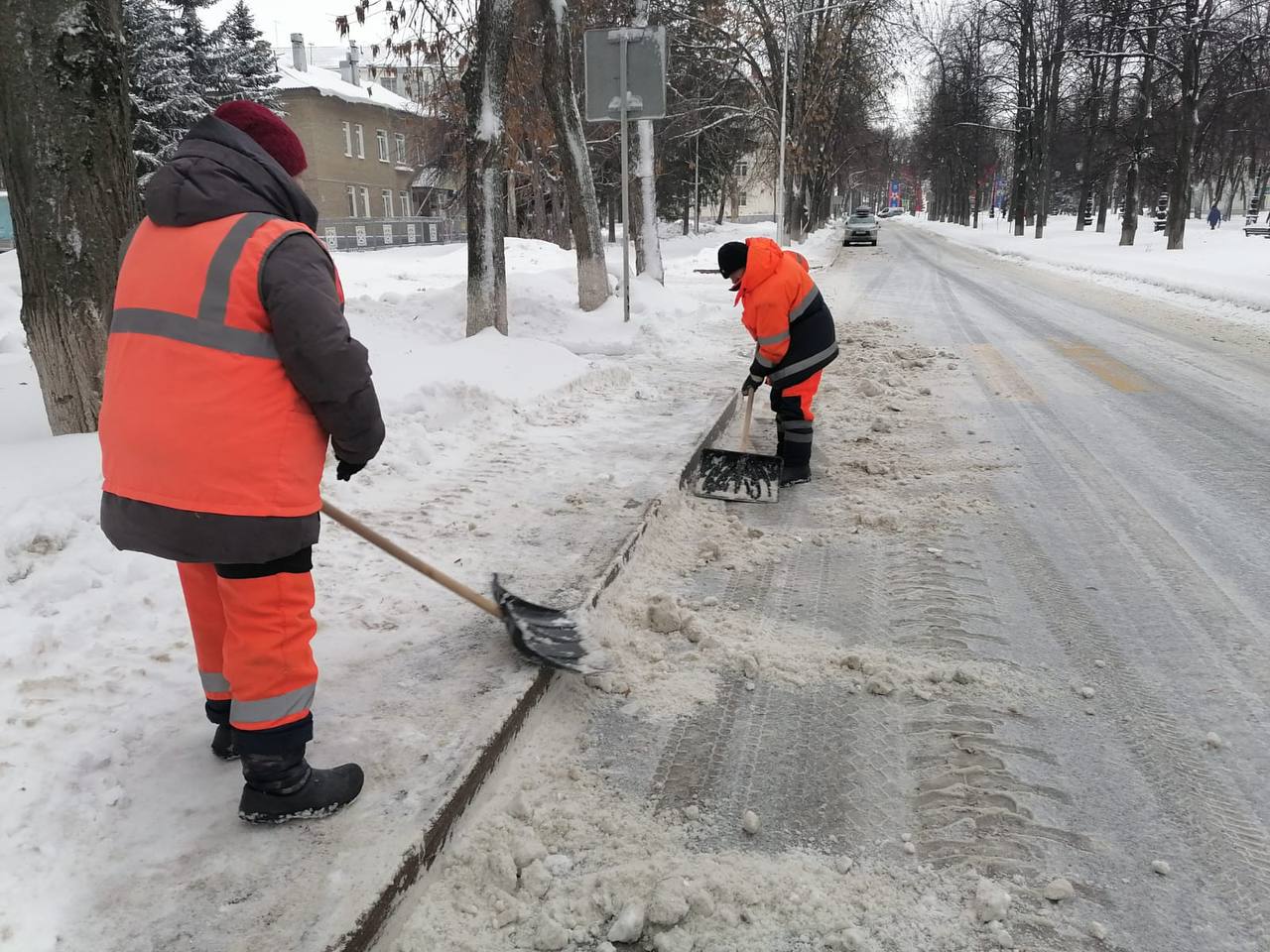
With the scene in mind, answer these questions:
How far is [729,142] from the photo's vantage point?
33.8m

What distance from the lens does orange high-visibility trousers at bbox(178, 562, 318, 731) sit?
7.34ft

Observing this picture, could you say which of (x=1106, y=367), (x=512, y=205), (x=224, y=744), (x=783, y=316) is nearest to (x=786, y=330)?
(x=783, y=316)

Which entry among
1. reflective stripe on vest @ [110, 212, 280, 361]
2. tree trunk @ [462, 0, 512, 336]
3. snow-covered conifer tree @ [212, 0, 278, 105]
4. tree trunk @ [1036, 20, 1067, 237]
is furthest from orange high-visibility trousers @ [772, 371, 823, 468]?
tree trunk @ [1036, 20, 1067, 237]

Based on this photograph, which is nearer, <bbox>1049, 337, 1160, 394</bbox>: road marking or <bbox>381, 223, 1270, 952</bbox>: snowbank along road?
<bbox>381, 223, 1270, 952</bbox>: snowbank along road

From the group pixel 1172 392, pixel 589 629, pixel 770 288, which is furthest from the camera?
pixel 1172 392

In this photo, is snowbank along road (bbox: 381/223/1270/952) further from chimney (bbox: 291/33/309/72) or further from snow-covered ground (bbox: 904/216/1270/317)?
chimney (bbox: 291/33/309/72)

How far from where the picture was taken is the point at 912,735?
9.52ft

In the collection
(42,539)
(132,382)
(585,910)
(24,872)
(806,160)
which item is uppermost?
(806,160)

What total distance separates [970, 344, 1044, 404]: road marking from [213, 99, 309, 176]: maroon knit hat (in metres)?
6.98

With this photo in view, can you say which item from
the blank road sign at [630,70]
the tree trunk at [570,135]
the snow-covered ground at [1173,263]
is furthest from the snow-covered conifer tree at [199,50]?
the snow-covered ground at [1173,263]

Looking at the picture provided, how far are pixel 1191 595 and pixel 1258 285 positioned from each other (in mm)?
15284

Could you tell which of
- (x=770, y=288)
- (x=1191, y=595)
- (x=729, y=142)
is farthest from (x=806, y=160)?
(x=1191, y=595)

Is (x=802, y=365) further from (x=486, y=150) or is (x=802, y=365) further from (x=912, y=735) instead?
(x=486, y=150)

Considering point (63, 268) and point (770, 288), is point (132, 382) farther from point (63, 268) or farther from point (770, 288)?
point (770, 288)
